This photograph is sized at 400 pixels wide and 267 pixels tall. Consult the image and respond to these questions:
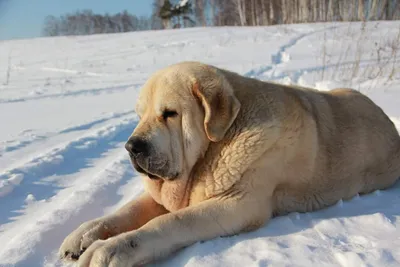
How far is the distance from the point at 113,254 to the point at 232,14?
54704 mm

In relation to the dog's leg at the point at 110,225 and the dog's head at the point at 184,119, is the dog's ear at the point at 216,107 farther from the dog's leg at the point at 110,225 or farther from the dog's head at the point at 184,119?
the dog's leg at the point at 110,225

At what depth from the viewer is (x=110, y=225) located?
2248mm

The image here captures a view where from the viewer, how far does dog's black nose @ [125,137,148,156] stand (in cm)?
212

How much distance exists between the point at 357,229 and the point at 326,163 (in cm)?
66

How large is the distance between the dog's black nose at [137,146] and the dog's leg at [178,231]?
1.22ft

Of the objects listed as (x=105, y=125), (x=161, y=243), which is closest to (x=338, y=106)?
(x=161, y=243)

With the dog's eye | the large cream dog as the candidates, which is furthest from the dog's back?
the dog's eye

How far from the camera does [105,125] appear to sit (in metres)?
5.62

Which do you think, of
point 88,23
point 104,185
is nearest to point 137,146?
point 104,185

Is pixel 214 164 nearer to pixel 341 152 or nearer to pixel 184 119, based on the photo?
pixel 184 119

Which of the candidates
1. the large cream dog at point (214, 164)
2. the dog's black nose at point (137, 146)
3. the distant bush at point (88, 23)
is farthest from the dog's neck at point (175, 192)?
the distant bush at point (88, 23)

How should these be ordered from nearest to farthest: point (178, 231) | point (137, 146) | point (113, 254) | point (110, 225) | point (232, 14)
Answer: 1. point (113, 254)
2. point (178, 231)
3. point (137, 146)
4. point (110, 225)
5. point (232, 14)

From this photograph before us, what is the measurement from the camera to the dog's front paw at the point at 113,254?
5.87ft

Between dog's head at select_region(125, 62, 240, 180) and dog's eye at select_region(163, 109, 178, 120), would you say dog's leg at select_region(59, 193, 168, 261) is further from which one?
dog's eye at select_region(163, 109, 178, 120)
